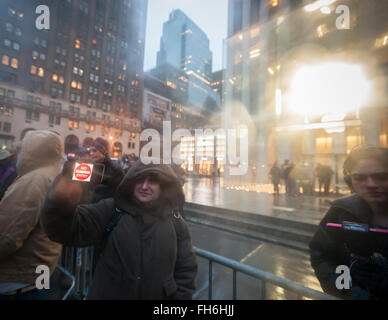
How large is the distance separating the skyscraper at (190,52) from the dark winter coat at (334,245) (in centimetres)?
9729

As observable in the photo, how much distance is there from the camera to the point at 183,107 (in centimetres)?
8944

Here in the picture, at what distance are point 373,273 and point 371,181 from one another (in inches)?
29.6

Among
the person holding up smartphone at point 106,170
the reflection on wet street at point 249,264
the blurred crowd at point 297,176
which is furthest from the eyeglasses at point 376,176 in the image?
the blurred crowd at point 297,176

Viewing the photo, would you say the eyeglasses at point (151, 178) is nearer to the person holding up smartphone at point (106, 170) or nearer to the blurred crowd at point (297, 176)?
the person holding up smartphone at point (106, 170)

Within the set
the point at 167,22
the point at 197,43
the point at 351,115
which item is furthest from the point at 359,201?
the point at 167,22

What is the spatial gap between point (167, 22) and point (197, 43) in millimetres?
44410

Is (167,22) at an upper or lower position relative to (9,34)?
upper

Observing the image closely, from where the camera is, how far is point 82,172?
1092mm

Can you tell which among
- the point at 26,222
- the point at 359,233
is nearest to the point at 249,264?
the point at 359,233

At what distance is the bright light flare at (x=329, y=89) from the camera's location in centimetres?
1236

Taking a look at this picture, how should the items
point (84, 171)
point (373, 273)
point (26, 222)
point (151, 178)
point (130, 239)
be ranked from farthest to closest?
point (151, 178), point (26, 222), point (130, 239), point (373, 273), point (84, 171)

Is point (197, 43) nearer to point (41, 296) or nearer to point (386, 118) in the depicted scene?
point (386, 118)

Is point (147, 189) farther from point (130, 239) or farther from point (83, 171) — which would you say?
point (83, 171)

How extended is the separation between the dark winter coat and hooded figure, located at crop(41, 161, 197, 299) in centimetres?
117
